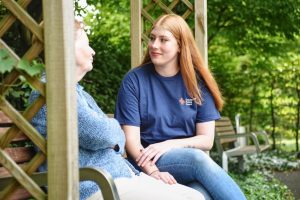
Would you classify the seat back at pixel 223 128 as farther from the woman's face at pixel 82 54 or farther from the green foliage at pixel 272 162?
the woman's face at pixel 82 54

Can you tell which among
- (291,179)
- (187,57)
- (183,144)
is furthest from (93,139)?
(291,179)

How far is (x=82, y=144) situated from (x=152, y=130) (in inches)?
34.8

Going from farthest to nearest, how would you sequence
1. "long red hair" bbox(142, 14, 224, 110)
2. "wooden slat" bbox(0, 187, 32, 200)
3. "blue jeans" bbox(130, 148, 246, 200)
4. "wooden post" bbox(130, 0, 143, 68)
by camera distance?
"wooden post" bbox(130, 0, 143, 68), "long red hair" bbox(142, 14, 224, 110), "blue jeans" bbox(130, 148, 246, 200), "wooden slat" bbox(0, 187, 32, 200)

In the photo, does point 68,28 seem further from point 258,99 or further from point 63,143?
point 258,99

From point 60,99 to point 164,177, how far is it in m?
1.10

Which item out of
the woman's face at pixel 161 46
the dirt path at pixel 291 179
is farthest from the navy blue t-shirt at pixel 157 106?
the dirt path at pixel 291 179

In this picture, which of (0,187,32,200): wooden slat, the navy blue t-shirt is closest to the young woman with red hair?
the navy blue t-shirt

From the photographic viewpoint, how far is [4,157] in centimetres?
209

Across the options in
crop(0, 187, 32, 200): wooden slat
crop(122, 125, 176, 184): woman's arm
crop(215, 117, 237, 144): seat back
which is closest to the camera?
crop(0, 187, 32, 200): wooden slat

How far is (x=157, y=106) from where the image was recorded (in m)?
3.34

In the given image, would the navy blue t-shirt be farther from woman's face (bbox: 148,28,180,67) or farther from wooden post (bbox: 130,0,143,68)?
wooden post (bbox: 130,0,143,68)

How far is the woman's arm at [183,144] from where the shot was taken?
3160 mm

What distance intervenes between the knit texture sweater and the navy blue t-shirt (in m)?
0.56

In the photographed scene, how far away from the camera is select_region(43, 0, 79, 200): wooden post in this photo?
2025 millimetres
